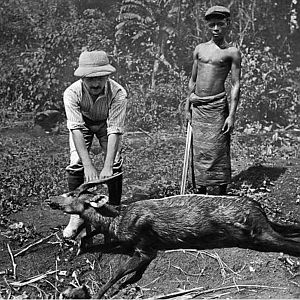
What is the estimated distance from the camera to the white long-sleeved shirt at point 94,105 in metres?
4.52

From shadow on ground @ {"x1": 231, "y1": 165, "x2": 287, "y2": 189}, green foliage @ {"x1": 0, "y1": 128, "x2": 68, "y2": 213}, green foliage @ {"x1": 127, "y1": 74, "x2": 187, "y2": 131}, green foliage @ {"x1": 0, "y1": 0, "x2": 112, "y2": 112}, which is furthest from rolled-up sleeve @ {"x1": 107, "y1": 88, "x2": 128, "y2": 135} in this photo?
green foliage @ {"x1": 0, "y1": 0, "x2": 112, "y2": 112}

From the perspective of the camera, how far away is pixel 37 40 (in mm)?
7871

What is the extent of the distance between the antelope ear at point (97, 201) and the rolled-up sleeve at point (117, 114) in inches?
22.0

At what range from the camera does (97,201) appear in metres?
4.23

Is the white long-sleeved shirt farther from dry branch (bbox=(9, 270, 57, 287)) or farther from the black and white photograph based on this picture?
dry branch (bbox=(9, 270, 57, 287))

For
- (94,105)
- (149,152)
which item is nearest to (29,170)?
(149,152)

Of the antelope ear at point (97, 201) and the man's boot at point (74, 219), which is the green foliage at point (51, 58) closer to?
the man's boot at point (74, 219)

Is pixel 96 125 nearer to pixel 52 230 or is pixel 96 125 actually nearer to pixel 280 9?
pixel 52 230

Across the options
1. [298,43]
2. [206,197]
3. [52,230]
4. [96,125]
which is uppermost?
[298,43]

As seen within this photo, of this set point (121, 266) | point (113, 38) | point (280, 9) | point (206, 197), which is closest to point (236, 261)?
point (206, 197)

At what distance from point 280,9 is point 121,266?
538 cm

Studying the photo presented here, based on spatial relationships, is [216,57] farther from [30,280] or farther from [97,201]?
[30,280]

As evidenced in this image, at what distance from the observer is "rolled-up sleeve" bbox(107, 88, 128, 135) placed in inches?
178

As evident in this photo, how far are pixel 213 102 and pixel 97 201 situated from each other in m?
1.77
